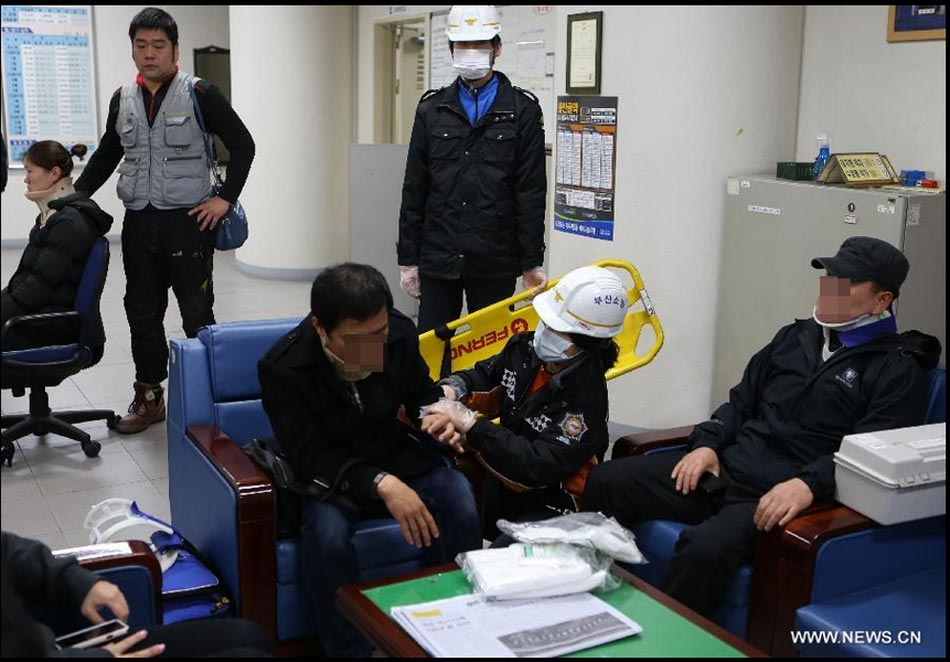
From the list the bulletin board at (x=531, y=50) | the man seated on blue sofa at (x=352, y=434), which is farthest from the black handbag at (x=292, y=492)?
the bulletin board at (x=531, y=50)

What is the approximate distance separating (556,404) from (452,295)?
140 centimetres

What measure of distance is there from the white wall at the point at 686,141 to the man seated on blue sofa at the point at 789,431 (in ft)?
4.93

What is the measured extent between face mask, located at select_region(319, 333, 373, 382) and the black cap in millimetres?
1270

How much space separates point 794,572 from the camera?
226 centimetres

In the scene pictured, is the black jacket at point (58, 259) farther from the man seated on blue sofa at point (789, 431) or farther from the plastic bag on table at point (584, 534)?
the plastic bag on table at point (584, 534)

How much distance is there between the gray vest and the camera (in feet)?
14.1

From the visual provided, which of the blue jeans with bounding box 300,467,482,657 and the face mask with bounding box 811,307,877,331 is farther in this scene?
the face mask with bounding box 811,307,877,331

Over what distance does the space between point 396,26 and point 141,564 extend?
6744 millimetres

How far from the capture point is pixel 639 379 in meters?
4.46

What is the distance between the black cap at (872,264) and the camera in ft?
8.54

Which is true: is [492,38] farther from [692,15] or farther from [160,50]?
[160,50]

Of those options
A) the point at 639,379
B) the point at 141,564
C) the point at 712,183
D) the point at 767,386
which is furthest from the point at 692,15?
the point at 141,564

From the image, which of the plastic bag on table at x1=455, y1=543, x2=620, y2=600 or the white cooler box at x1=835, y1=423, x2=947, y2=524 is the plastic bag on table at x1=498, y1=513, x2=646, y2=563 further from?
the white cooler box at x1=835, y1=423, x2=947, y2=524

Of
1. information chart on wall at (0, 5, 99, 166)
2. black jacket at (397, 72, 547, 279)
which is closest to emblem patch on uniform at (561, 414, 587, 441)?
black jacket at (397, 72, 547, 279)
